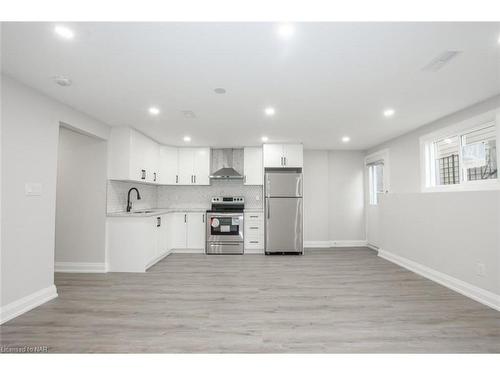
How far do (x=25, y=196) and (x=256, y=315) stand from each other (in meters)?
2.64

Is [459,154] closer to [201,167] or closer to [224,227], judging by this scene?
[224,227]

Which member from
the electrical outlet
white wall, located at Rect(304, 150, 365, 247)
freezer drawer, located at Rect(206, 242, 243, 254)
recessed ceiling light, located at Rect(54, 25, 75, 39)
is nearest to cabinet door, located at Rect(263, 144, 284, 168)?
white wall, located at Rect(304, 150, 365, 247)

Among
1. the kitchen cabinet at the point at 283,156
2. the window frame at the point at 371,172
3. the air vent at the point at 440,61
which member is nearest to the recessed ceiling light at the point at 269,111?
the air vent at the point at 440,61

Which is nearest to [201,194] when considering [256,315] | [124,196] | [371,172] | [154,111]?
[124,196]

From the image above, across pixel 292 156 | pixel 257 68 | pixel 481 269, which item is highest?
pixel 257 68

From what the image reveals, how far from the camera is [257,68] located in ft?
7.09

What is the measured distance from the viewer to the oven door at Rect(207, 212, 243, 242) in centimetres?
523

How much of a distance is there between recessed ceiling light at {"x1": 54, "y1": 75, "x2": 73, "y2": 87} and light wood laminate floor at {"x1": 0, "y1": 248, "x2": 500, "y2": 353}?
2.30 meters

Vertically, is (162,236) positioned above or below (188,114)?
below

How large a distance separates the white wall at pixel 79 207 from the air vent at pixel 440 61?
4345 mm

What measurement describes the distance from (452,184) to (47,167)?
17.3 ft

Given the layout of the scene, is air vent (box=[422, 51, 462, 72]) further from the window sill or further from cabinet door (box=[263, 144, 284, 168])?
cabinet door (box=[263, 144, 284, 168])

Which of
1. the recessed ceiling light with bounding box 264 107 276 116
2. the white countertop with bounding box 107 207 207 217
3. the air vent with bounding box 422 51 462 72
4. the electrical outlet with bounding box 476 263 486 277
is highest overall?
the recessed ceiling light with bounding box 264 107 276 116

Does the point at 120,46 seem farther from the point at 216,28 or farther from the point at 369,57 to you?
the point at 369,57
